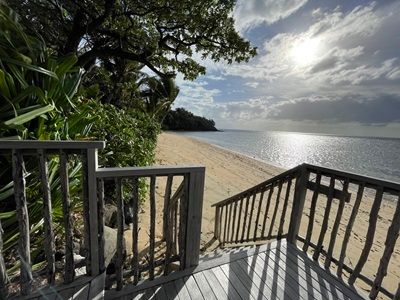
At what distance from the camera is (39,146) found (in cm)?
155

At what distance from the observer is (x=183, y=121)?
7719 cm

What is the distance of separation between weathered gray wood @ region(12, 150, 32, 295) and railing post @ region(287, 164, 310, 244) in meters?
2.81

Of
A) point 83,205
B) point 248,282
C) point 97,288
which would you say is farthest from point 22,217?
point 248,282

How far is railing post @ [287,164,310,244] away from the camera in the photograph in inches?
113

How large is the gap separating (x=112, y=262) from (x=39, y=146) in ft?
5.79

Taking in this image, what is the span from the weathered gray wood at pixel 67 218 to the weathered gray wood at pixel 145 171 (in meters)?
0.23

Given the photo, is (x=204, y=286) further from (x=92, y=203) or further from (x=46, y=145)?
(x=46, y=145)

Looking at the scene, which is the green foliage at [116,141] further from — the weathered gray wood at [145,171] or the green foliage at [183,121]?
the green foliage at [183,121]

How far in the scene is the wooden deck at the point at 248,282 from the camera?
2.05m

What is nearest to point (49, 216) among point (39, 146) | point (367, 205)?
point (39, 146)

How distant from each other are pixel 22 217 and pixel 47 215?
0.15 metres

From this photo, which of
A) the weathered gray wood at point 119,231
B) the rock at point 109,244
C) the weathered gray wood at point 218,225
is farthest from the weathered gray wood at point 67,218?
the weathered gray wood at point 218,225

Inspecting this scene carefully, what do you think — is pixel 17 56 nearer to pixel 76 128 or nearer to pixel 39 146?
pixel 76 128

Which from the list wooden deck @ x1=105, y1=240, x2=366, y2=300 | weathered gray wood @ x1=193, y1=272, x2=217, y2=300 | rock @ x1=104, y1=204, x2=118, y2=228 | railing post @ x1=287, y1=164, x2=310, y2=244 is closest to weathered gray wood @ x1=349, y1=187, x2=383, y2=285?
wooden deck @ x1=105, y1=240, x2=366, y2=300
